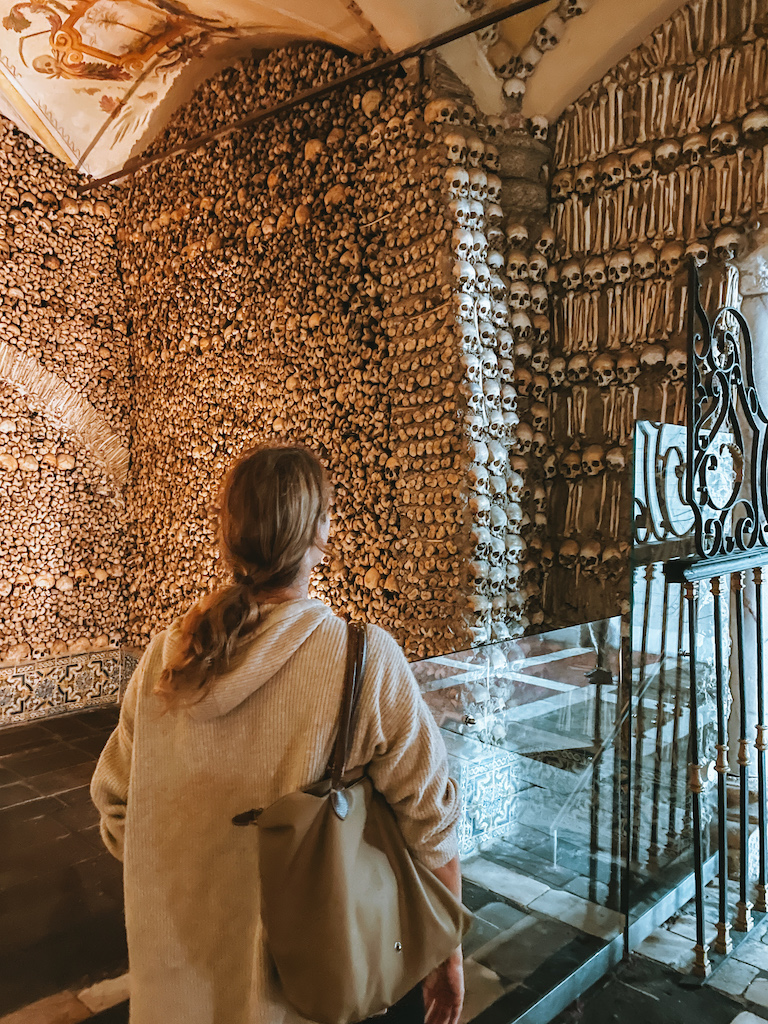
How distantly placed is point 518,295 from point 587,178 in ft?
1.71

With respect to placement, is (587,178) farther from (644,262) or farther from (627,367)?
(627,367)

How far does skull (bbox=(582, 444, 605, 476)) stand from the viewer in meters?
2.79

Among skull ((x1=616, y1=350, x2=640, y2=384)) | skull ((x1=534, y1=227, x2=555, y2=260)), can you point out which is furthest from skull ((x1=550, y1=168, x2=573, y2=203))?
skull ((x1=616, y1=350, x2=640, y2=384))

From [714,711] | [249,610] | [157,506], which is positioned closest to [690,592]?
[714,711]

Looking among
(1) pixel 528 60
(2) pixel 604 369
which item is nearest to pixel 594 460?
(2) pixel 604 369

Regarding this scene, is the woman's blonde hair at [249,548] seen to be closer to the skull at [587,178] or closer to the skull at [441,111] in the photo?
the skull at [441,111]

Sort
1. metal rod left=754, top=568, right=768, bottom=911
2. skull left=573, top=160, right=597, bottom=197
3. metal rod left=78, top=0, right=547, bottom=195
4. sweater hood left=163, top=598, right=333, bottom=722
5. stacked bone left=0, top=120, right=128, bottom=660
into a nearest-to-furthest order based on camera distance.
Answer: sweater hood left=163, top=598, right=333, bottom=722 → metal rod left=754, top=568, right=768, bottom=911 → metal rod left=78, top=0, right=547, bottom=195 → skull left=573, top=160, right=597, bottom=197 → stacked bone left=0, top=120, right=128, bottom=660

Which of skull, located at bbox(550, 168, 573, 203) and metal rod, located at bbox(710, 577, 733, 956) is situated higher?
skull, located at bbox(550, 168, 573, 203)

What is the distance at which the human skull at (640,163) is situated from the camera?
266cm

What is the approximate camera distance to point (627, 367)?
2.73 metres

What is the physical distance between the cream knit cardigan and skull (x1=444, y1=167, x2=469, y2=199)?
2.16 metres

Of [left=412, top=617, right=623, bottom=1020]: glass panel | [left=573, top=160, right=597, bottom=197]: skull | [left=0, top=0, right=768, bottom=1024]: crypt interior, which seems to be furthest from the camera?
[left=573, top=160, right=597, bottom=197]: skull

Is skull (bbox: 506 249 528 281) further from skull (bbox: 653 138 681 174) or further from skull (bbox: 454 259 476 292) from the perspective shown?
skull (bbox: 653 138 681 174)

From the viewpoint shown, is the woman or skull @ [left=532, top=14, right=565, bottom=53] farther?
skull @ [left=532, top=14, right=565, bottom=53]
